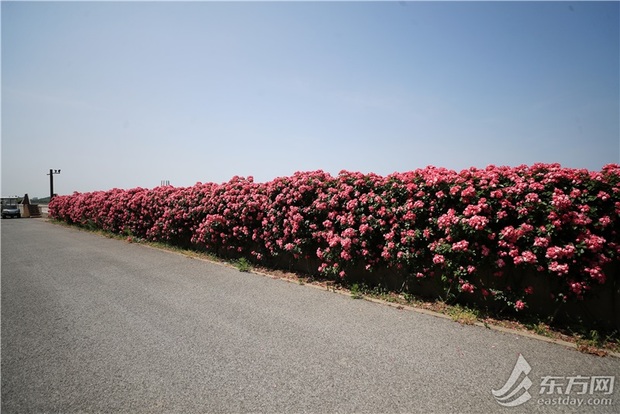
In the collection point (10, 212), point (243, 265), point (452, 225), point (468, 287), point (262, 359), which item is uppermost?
point (452, 225)

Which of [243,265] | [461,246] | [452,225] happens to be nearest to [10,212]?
[243,265]

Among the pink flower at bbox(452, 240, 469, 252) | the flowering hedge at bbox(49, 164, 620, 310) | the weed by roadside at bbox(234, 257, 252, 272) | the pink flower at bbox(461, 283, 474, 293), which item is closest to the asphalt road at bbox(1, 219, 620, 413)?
the pink flower at bbox(461, 283, 474, 293)

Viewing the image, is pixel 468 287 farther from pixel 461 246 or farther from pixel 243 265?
pixel 243 265

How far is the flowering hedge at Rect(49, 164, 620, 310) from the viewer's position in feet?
13.5

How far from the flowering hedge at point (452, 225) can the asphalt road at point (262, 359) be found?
96cm

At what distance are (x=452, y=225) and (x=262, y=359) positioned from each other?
3.59 metres

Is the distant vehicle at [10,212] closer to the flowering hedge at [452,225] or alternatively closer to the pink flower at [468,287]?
the flowering hedge at [452,225]

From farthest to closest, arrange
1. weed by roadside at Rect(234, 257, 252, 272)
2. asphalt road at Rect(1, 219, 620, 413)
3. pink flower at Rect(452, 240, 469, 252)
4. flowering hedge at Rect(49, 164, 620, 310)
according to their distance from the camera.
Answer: weed by roadside at Rect(234, 257, 252, 272) < pink flower at Rect(452, 240, 469, 252) < flowering hedge at Rect(49, 164, 620, 310) < asphalt road at Rect(1, 219, 620, 413)

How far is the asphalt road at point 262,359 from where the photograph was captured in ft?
9.03

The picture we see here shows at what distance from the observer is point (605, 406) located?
107 inches

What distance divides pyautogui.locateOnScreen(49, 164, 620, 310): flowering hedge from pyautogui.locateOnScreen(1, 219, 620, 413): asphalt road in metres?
0.96

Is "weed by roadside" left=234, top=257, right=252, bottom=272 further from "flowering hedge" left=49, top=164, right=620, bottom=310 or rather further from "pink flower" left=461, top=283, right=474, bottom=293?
"pink flower" left=461, top=283, right=474, bottom=293

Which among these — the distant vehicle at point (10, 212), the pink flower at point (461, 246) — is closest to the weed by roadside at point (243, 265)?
the pink flower at point (461, 246)

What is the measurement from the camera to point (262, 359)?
346 centimetres
